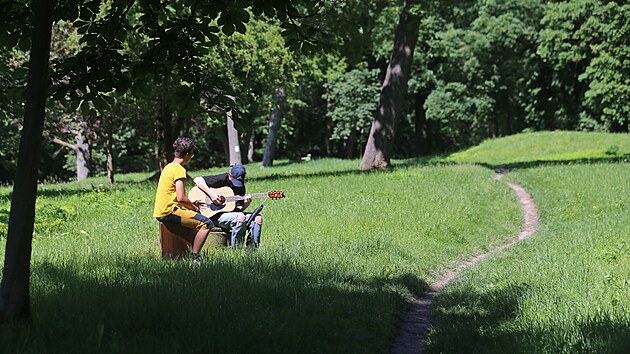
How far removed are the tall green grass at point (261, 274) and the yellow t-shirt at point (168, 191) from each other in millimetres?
667

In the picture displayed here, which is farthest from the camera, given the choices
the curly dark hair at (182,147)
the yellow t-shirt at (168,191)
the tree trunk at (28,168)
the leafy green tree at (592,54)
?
the leafy green tree at (592,54)

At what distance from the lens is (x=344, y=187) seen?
1872 centimetres

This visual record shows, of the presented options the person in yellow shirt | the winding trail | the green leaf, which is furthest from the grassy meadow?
the green leaf

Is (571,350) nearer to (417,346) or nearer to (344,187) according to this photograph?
(417,346)

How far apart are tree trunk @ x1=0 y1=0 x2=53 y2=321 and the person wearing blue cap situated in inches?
171

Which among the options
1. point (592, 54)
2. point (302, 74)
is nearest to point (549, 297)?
point (302, 74)

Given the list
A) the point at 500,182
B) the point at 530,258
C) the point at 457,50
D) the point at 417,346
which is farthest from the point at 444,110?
the point at 417,346

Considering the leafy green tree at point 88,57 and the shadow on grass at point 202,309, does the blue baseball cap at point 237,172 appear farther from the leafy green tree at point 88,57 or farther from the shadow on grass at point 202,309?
the leafy green tree at point 88,57

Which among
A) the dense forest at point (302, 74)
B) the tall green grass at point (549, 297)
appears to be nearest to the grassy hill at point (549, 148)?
the dense forest at point (302, 74)

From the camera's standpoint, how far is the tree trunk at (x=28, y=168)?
5.26 m

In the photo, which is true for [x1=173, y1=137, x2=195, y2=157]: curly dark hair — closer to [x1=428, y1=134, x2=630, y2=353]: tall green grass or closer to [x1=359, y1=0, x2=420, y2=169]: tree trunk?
[x1=428, y1=134, x2=630, y2=353]: tall green grass

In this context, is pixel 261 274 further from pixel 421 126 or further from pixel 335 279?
pixel 421 126

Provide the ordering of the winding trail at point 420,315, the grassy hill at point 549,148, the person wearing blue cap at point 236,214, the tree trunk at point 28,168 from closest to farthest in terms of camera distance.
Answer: the tree trunk at point 28,168
the winding trail at point 420,315
the person wearing blue cap at point 236,214
the grassy hill at point 549,148

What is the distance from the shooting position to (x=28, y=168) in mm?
5246
